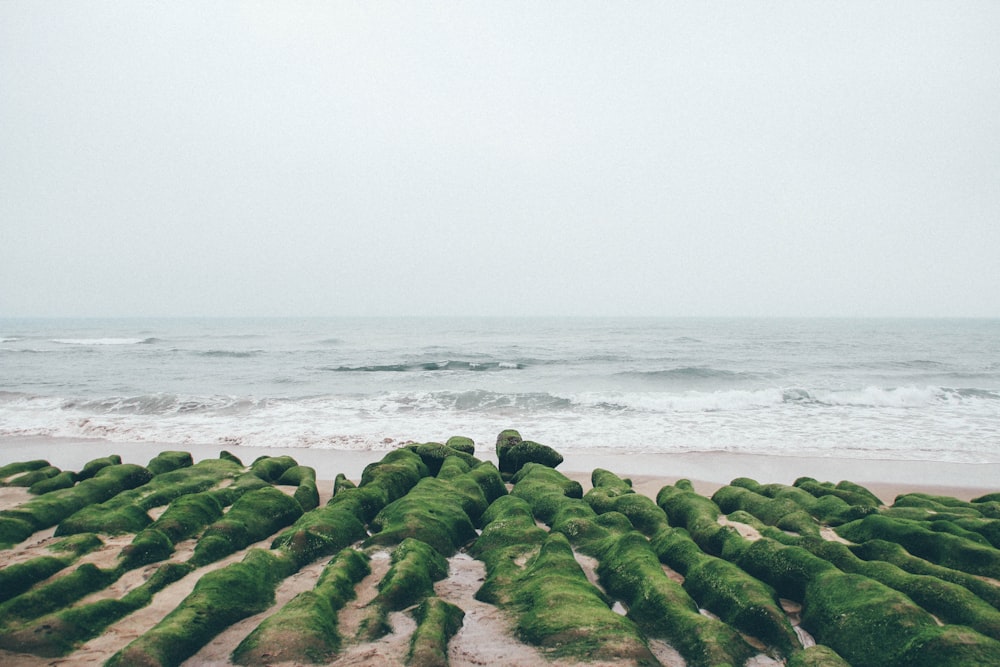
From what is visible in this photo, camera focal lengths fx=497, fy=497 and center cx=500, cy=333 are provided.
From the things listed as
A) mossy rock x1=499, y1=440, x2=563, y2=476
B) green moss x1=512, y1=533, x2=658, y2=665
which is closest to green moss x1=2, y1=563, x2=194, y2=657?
green moss x1=512, y1=533, x2=658, y2=665

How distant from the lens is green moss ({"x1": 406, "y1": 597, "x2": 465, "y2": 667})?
3.25m

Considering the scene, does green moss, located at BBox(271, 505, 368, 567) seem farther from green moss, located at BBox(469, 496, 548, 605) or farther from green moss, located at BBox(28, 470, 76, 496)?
green moss, located at BBox(28, 470, 76, 496)

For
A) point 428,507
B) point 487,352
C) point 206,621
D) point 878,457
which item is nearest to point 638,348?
point 487,352

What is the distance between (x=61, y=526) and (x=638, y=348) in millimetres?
40190

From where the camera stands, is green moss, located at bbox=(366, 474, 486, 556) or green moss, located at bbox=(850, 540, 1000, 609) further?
green moss, located at bbox=(366, 474, 486, 556)

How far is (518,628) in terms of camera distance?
3.83 metres

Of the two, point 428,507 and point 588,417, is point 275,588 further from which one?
point 588,417

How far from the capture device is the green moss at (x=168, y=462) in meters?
8.34

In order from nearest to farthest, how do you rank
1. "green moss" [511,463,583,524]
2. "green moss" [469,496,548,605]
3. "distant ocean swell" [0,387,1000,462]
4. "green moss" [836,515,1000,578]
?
"green moss" [469,496,548,605]
"green moss" [836,515,1000,578]
"green moss" [511,463,583,524]
"distant ocean swell" [0,387,1000,462]

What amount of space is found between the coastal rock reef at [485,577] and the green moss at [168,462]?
3.29 ft

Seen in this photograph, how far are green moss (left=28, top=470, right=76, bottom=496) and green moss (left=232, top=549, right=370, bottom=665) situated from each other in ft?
20.0

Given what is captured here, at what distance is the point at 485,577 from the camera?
4945mm

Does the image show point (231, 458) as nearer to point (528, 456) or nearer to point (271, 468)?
point (271, 468)

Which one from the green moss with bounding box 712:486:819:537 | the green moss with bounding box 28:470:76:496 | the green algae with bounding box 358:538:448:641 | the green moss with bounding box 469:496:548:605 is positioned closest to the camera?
the green algae with bounding box 358:538:448:641
